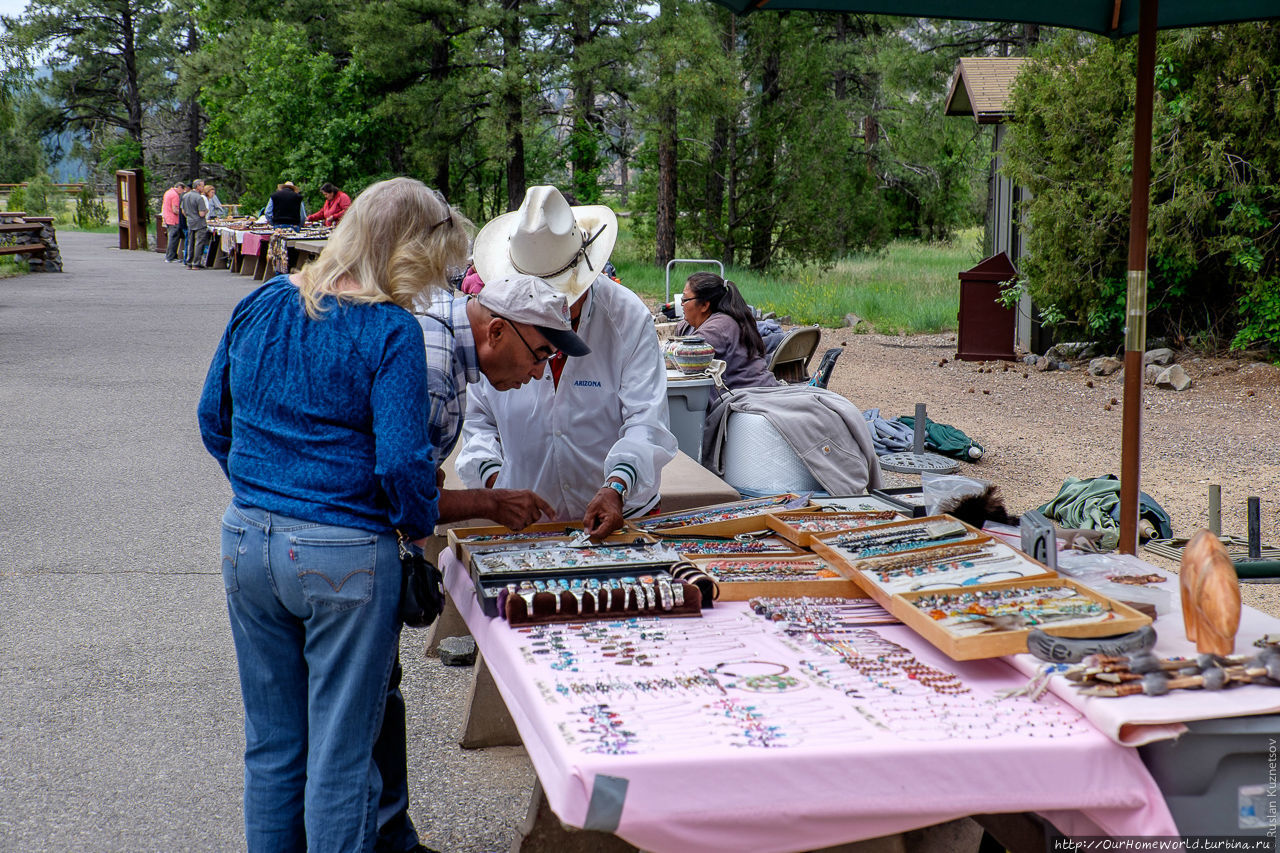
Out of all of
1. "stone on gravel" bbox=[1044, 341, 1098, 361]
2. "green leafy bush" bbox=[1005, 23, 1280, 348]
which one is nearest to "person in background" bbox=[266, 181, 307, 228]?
"green leafy bush" bbox=[1005, 23, 1280, 348]

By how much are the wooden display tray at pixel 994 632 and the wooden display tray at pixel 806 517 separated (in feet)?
2.00

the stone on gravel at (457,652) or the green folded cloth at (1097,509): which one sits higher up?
the green folded cloth at (1097,509)

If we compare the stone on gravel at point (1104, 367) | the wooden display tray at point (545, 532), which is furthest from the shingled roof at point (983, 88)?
the wooden display tray at point (545, 532)

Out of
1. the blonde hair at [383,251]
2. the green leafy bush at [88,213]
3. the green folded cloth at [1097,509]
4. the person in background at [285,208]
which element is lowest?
the green folded cloth at [1097,509]

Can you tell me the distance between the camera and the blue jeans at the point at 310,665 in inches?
87.1

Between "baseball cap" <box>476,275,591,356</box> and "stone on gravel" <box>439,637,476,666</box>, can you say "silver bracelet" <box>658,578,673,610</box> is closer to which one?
"baseball cap" <box>476,275,591,356</box>

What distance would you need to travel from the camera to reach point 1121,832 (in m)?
1.91

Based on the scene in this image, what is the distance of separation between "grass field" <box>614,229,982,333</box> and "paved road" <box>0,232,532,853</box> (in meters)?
9.48

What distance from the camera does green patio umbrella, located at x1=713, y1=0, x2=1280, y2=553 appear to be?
3375 millimetres

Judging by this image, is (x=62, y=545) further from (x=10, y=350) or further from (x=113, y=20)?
(x=113, y=20)

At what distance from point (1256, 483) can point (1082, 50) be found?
21.4ft

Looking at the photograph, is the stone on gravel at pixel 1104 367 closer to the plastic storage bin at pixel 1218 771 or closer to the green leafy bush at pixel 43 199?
the plastic storage bin at pixel 1218 771

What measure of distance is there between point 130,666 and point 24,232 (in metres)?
20.0

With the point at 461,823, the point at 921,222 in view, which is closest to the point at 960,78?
the point at 461,823
